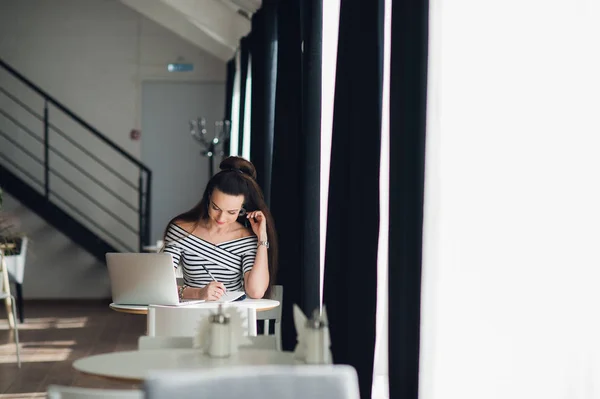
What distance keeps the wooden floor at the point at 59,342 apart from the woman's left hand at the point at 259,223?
0.99m

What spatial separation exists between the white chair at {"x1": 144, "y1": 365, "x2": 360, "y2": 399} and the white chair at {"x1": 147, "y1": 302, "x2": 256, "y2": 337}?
Answer: 4.68 feet

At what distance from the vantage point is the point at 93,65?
35.8ft

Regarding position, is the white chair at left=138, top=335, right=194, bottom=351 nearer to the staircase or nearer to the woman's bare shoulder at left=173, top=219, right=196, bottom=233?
the woman's bare shoulder at left=173, top=219, right=196, bottom=233

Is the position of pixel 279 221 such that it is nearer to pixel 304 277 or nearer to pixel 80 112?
pixel 304 277

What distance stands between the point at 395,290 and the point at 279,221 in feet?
7.56

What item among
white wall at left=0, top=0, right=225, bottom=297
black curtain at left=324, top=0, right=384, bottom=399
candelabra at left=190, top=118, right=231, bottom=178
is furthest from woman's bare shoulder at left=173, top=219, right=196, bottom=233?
white wall at left=0, top=0, right=225, bottom=297

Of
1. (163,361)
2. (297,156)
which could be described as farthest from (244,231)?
(163,361)

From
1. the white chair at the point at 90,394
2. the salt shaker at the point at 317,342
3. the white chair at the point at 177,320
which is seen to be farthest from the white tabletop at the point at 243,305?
the white chair at the point at 90,394

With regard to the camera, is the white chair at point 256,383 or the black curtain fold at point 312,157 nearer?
the white chair at point 256,383

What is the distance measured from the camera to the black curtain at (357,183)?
347cm

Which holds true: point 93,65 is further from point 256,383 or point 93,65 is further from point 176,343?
point 256,383

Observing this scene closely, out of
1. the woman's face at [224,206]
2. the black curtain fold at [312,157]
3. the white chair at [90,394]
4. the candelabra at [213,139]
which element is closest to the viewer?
the white chair at [90,394]

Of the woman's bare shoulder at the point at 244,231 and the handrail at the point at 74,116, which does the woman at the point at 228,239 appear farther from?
the handrail at the point at 74,116

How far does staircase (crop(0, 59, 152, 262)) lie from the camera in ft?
35.5
